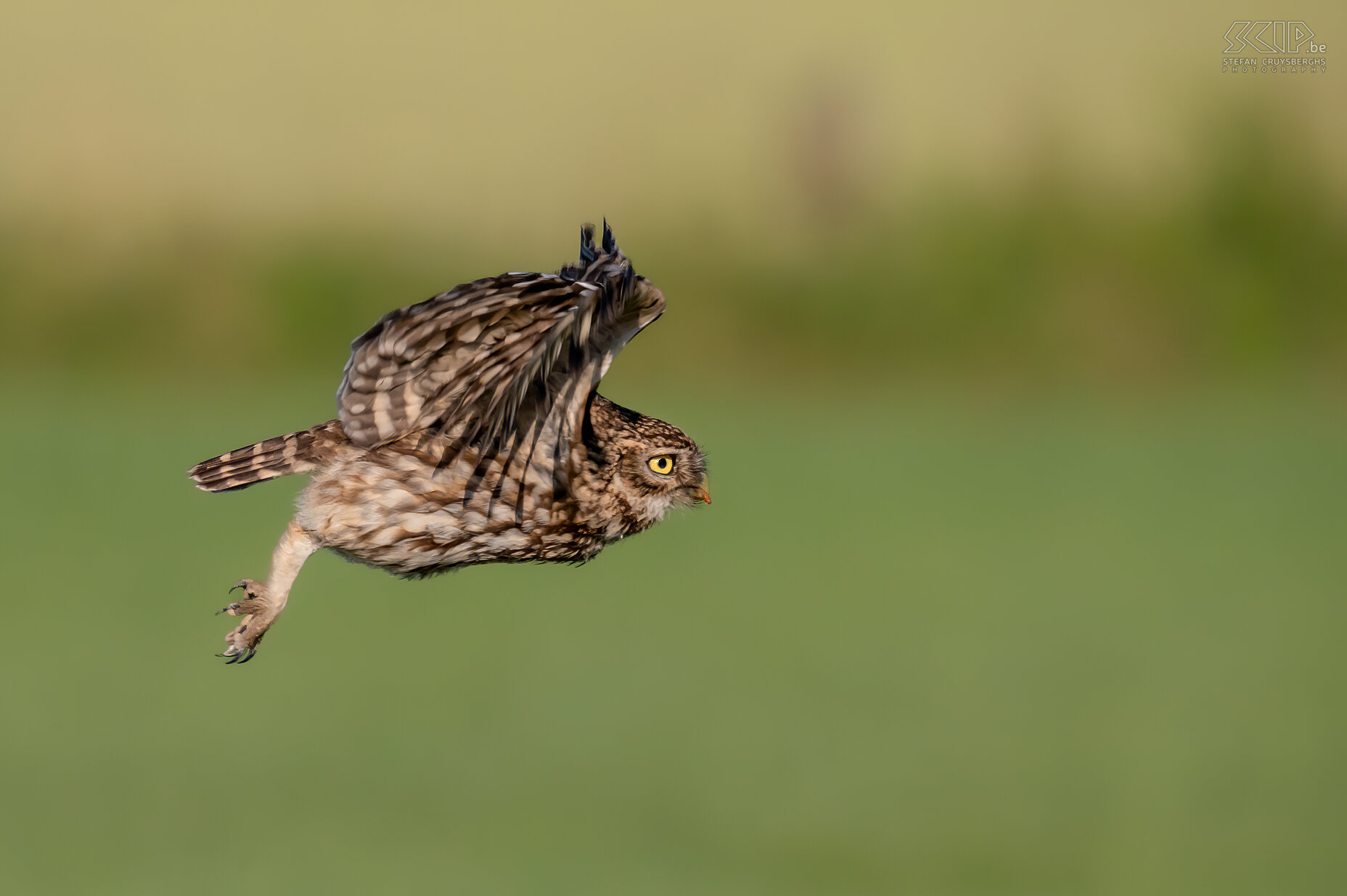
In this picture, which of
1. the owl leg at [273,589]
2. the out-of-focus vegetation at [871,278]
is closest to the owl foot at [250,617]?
the owl leg at [273,589]

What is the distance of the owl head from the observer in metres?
6.73

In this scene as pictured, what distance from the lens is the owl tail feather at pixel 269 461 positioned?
250 inches

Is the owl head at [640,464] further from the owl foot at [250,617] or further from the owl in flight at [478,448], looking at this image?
the owl foot at [250,617]

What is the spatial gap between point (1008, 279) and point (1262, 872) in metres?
19.6

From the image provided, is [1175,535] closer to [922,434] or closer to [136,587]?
[922,434]

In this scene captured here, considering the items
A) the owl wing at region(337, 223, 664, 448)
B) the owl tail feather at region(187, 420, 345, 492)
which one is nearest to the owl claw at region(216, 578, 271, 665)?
the owl tail feather at region(187, 420, 345, 492)

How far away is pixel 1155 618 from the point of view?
61281 mm

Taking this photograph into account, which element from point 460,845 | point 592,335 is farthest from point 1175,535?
point 592,335

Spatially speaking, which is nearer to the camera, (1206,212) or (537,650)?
(1206,212)

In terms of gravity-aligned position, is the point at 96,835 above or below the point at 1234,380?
below

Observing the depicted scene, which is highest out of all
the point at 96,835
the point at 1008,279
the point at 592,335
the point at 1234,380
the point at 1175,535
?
the point at 592,335

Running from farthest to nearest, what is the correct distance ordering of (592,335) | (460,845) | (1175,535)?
1. (1175,535)
2. (460,845)
3. (592,335)

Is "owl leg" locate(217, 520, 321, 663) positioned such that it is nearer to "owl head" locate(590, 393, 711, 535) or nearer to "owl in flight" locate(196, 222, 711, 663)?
"owl in flight" locate(196, 222, 711, 663)

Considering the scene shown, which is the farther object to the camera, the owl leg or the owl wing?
the owl leg
